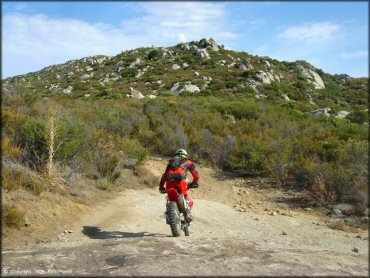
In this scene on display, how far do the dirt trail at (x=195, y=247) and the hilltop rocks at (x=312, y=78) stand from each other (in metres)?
37.4

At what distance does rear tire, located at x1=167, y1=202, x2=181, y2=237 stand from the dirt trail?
22cm

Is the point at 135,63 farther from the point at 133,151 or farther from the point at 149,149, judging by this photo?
the point at 133,151

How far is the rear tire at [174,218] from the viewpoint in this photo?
659cm

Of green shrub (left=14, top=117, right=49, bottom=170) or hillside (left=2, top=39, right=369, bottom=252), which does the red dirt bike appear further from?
green shrub (left=14, top=117, right=49, bottom=170)

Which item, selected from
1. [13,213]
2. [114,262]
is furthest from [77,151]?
[114,262]

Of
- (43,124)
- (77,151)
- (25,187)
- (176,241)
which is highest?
(43,124)

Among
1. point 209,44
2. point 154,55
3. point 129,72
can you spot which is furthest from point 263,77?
point 154,55

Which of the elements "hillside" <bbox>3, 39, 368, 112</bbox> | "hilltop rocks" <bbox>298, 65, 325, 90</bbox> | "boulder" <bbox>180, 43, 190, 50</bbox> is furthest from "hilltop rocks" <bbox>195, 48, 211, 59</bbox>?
→ "hilltop rocks" <bbox>298, 65, 325, 90</bbox>

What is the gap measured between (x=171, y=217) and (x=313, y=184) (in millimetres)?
5366

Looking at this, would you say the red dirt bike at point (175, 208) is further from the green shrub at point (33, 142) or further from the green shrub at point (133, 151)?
the green shrub at point (133, 151)

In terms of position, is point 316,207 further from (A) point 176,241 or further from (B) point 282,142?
(A) point 176,241

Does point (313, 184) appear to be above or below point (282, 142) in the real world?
below

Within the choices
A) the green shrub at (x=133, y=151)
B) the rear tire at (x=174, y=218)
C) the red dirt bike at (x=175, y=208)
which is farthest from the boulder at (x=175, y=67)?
the rear tire at (x=174, y=218)

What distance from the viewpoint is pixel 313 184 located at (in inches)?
405
